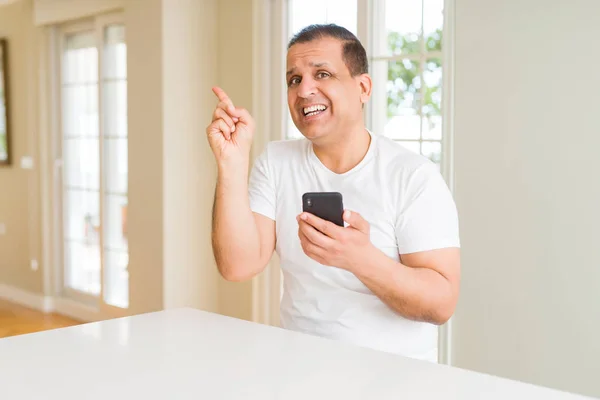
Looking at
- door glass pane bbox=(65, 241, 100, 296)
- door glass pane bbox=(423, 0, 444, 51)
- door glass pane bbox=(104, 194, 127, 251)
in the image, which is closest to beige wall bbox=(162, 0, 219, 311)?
door glass pane bbox=(104, 194, 127, 251)

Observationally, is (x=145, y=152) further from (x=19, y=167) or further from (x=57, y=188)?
(x=19, y=167)

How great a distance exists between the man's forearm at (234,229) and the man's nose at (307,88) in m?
0.27

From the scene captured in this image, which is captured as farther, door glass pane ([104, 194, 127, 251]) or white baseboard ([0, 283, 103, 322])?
white baseboard ([0, 283, 103, 322])

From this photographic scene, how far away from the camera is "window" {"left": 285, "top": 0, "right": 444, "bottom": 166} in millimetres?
3551

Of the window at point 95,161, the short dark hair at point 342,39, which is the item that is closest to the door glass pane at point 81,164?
the window at point 95,161

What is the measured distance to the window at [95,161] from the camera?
17.0ft

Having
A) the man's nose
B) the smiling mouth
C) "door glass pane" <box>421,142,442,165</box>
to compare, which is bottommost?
"door glass pane" <box>421,142,442,165</box>

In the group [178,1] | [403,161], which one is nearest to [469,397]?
[403,161]

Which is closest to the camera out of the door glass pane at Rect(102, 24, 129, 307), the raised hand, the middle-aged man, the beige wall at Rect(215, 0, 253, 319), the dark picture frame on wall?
the middle-aged man

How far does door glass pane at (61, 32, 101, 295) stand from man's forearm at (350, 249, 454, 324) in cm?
410

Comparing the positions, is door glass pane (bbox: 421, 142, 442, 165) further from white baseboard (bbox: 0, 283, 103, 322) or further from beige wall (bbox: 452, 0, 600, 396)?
white baseboard (bbox: 0, 283, 103, 322)

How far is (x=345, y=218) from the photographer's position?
5.57ft

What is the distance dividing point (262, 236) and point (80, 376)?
81 centimetres

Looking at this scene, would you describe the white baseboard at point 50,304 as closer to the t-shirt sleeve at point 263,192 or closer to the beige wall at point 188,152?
the beige wall at point 188,152
